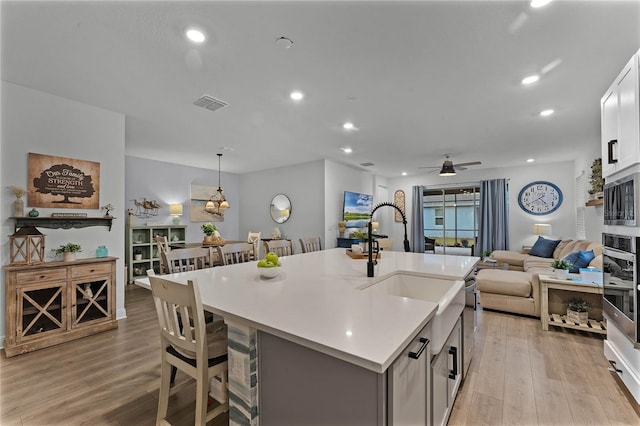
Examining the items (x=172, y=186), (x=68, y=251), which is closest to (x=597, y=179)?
Result: (x=68, y=251)

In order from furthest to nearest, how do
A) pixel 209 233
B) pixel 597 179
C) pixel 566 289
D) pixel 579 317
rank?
pixel 209 233, pixel 597 179, pixel 566 289, pixel 579 317

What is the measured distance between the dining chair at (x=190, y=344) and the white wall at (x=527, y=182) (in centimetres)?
773

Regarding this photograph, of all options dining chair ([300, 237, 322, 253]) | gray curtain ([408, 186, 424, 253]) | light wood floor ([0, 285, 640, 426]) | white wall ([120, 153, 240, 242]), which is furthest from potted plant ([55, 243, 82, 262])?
gray curtain ([408, 186, 424, 253])

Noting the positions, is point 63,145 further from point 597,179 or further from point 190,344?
point 597,179

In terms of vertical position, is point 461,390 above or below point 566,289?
below

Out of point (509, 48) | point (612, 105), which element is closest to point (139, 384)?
point (509, 48)

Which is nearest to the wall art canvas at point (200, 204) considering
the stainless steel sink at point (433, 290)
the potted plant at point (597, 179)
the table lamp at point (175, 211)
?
the table lamp at point (175, 211)

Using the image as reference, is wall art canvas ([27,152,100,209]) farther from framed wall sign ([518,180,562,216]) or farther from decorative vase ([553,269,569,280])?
framed wall sign ([518,180,562,216])

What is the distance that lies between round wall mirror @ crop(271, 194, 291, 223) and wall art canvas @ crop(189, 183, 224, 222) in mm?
1573

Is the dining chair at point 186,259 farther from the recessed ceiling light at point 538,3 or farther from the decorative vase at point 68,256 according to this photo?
the recessed ceiling light at point 538,3

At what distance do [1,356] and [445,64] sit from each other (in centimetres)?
484

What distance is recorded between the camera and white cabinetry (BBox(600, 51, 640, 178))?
1777 millimetres

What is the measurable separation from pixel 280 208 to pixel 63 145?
14.0 ft

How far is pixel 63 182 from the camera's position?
3.05 meters
